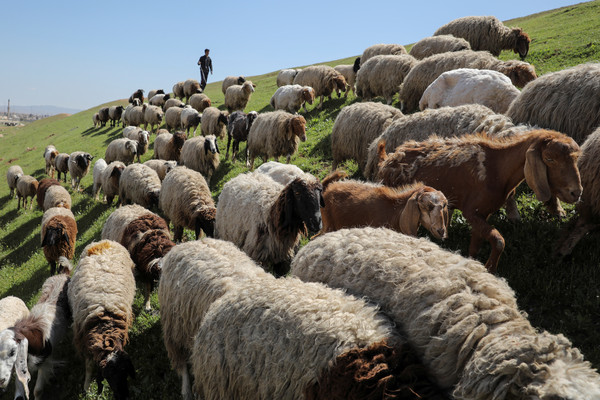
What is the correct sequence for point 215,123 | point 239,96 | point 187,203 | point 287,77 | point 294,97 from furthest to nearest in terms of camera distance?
point 287,77
point 239,96
point 215,123
point 294,97
point 187,203

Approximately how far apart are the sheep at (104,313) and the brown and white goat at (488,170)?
426cm

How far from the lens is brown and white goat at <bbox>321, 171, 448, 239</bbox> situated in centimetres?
411

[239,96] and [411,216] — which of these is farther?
[239,96]

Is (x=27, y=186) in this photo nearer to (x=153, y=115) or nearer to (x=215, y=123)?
(x=215, y=123)

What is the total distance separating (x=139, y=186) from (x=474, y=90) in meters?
9.25

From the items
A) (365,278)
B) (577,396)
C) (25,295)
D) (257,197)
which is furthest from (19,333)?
(577,396)

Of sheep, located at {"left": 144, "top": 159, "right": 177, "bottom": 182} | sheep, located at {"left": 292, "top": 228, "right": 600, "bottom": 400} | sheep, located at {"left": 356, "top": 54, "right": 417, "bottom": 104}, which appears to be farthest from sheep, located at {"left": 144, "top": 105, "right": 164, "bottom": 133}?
sheep, located at {"left": 292, "top": 228, "right": 600, "bottom": 400}

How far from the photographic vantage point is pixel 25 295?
931 centimetres

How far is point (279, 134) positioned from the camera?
1162cm

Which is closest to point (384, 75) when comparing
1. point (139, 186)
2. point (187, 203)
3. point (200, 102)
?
point (187, 203)

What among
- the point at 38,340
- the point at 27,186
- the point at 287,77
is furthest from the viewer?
the point at 287,77

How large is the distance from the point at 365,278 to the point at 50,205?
44.7 ft

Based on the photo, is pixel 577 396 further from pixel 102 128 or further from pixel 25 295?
pixel 102 128

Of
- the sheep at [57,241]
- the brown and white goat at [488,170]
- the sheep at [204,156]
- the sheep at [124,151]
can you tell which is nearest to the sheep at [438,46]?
the sheep at [204,156]
